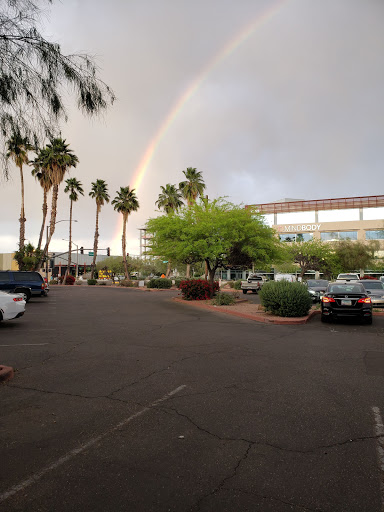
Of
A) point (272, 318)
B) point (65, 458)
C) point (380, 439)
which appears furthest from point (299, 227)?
point (65, 458)

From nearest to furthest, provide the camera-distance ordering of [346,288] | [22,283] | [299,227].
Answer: [346,288] < [22,283] < [299,227]

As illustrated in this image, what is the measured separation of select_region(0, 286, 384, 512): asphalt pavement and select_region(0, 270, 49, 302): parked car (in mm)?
15085

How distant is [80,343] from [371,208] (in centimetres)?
6840

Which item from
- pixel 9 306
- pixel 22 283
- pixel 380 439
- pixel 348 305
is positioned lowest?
pixel 380 439

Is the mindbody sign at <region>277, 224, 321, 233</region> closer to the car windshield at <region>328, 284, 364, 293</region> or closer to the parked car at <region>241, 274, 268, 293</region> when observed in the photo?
the parked car at <region>241, 274, 268, 293</region>

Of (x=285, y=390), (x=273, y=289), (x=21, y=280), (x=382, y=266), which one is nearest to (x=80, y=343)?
(x=285, y=390)

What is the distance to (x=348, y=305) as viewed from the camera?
44.9 feet

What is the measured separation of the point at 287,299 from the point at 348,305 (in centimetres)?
241

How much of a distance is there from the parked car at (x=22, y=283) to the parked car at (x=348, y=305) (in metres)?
17.0

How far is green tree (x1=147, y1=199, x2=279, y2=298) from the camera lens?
2320cm

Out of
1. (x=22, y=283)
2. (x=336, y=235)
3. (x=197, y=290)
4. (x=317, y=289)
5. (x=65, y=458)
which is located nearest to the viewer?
(x=65, y=458)

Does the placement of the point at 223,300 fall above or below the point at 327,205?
below

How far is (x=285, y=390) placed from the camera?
5742 mm

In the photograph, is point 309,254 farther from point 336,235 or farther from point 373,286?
point 336,235
